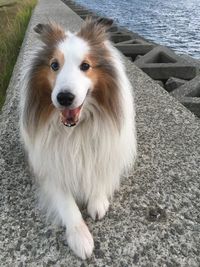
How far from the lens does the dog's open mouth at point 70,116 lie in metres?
2.39

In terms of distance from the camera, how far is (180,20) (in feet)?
55.8

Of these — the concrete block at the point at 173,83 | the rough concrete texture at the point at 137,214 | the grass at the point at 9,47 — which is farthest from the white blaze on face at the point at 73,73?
the grass at the point at 9,47

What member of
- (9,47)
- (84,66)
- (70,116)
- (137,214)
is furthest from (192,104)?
(9,47)

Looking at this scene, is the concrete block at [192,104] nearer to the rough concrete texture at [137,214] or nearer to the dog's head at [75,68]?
the rough concrete texture at [137,214]

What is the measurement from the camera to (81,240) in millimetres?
2447

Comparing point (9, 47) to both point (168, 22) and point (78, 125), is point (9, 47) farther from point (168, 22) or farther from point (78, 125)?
point (168, 22)

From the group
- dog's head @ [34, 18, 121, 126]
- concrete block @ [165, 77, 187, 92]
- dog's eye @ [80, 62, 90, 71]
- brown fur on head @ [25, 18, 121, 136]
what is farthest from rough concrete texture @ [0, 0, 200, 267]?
concrete block @ [165, 77, 187, 92]

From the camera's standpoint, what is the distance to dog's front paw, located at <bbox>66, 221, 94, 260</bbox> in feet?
7.91

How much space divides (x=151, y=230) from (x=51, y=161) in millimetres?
808

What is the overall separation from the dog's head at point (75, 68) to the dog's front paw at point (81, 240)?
26.8 inches

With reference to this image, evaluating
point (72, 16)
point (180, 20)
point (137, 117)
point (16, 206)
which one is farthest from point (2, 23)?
point (16, 206)

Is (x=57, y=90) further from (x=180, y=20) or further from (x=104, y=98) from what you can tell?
(x=180, y=20)

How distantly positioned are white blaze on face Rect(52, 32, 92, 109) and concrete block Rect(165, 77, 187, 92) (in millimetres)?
3545

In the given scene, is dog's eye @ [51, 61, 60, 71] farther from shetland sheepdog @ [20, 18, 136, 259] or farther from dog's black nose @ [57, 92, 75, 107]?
dog's black nose @ [57, 92, 75, 107]
